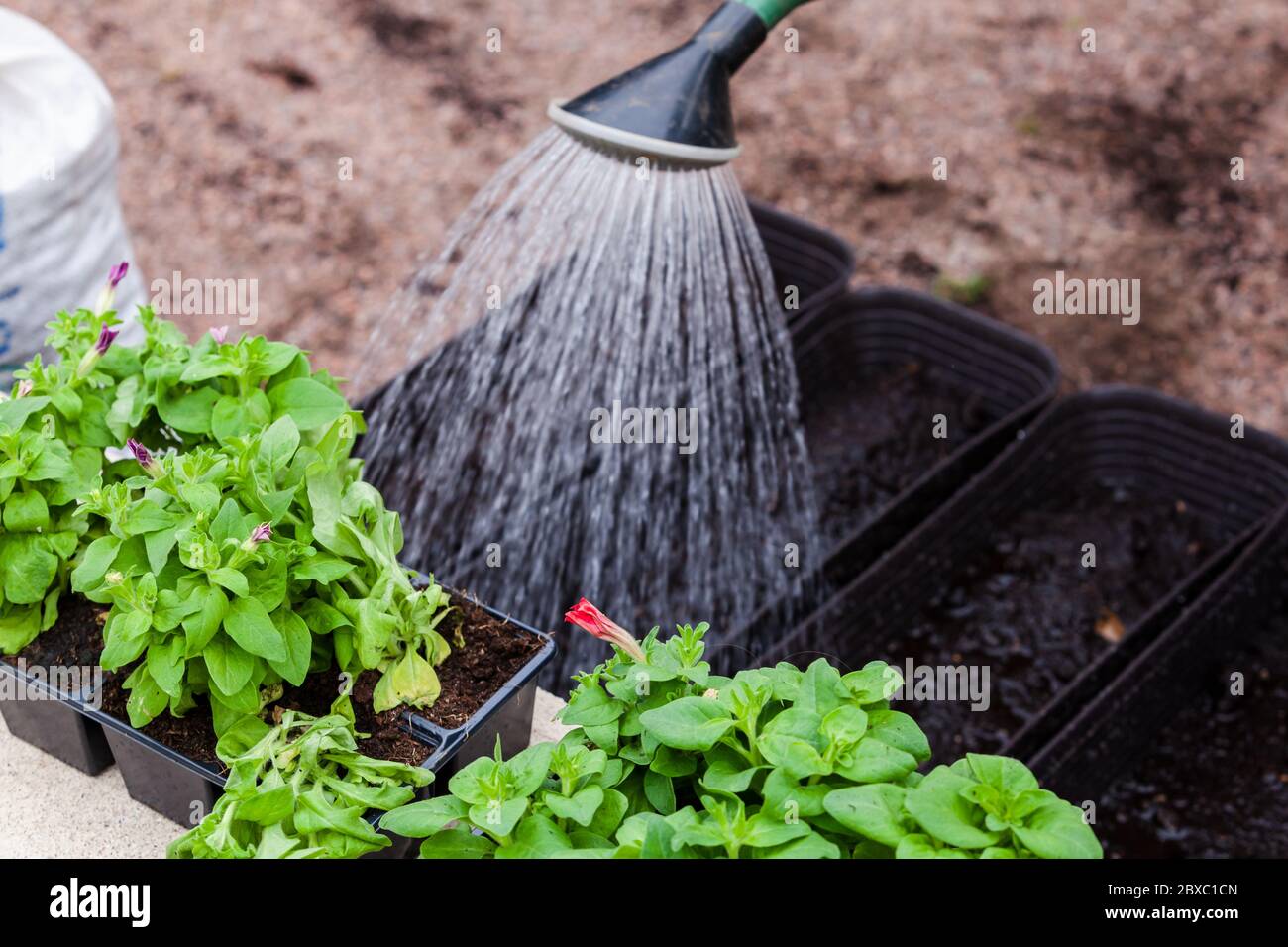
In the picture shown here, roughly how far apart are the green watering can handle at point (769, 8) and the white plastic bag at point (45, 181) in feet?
3.96

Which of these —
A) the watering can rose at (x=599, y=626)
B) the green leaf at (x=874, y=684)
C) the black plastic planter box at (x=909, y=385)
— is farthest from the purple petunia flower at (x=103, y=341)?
the black plastic planter box at (x=909, y=385)

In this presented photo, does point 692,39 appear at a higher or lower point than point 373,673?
higher

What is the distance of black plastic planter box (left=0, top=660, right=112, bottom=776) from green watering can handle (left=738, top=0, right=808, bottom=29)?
1.26m

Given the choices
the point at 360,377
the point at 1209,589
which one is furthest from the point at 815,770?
the point at 360,377

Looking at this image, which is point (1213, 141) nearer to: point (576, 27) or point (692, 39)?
point (576, 27)

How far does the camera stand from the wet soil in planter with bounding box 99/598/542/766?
1.30 meters

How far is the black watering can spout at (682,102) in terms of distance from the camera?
1.77 metres

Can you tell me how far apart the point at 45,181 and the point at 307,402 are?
1125 mm

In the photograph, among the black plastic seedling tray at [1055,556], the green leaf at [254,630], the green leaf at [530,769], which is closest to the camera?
the green leaf at [530,769]

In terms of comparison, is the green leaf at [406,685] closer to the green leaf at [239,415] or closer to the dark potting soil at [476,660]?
the dark potting soil at [476,660]

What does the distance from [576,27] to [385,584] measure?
3569 mm

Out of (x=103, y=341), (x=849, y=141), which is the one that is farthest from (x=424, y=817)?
(x=849, y=141)

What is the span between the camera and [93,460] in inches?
55.7

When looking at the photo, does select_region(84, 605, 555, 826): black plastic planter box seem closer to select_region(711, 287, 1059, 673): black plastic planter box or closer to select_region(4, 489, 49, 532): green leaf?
select_region(4, 489, 49, 532): green leaf
